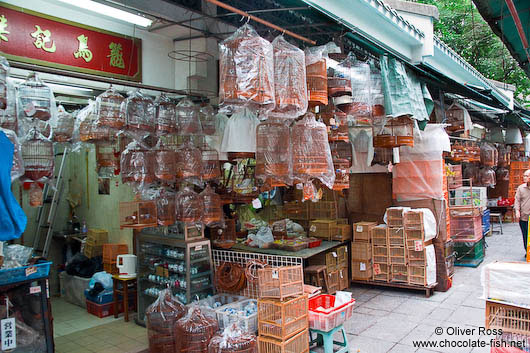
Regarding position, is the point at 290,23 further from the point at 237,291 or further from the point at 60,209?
the point at 60,209

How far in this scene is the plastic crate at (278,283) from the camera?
4930mm

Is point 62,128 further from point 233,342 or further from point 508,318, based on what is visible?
point 508,318

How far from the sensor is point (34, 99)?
4.68m

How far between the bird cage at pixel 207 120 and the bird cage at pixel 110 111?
1193 millimetres

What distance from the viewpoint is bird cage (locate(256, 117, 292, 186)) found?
17.1ft

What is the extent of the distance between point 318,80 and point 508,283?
294cm

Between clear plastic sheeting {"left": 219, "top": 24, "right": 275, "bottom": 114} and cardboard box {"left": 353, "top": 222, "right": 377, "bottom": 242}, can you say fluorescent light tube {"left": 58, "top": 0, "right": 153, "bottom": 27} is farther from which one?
cardboard box {"left": 353, "top": 222, "right": 377, "bottom": 242}

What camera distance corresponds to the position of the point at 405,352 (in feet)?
18.5

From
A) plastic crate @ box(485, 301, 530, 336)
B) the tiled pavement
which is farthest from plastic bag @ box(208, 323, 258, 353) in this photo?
plastic crate @ box(485, 301, 530, 336)

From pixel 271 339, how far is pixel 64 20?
15.9 ft

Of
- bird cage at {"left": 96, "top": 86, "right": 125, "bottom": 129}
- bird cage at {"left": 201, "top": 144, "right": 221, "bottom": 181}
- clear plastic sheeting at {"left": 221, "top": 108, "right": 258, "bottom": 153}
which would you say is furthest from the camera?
bird cage at {"left": 201, "top": 144, "right": 221, "bottom": 181}

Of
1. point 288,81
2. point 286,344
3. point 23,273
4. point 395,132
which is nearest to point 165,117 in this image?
point 288,81

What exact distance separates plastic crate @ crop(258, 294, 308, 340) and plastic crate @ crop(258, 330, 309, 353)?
0.18ft

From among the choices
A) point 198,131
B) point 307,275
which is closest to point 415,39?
point 198,131
